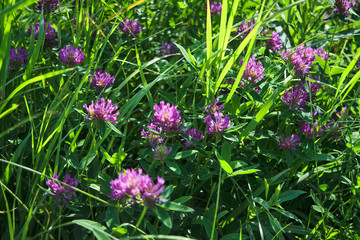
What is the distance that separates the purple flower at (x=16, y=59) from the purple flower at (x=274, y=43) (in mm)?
1002

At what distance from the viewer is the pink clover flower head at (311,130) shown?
165 centimetres

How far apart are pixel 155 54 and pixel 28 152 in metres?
0.92

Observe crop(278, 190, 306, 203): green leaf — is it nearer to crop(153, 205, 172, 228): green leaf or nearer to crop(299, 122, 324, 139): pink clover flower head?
crop(299, 122, 324, 139): pink clover flower head

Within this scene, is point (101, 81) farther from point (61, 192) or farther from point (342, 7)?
point (342, 7)

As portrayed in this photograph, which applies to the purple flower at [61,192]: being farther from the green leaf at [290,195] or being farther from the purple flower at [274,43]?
the purple flower at [274,43]

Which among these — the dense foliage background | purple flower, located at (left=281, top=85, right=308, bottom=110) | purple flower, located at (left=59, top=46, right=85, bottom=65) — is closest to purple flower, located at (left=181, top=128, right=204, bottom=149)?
the dense foliage background

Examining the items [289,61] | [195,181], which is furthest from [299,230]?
[289,61]

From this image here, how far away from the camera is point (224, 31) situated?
5.04 ft

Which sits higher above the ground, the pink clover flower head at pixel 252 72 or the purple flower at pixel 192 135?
the pink clover flower head at pixel 252 72

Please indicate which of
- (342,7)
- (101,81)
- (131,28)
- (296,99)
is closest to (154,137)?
(101,81)

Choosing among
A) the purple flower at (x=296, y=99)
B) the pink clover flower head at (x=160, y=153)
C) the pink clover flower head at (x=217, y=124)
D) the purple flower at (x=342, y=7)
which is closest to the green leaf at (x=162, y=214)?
the pink clover flower head at (x=160, y=153)

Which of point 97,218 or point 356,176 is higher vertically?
point 97,218

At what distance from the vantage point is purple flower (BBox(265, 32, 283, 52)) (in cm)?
200

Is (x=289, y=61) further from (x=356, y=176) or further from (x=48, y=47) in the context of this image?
(x=48, y=47)
